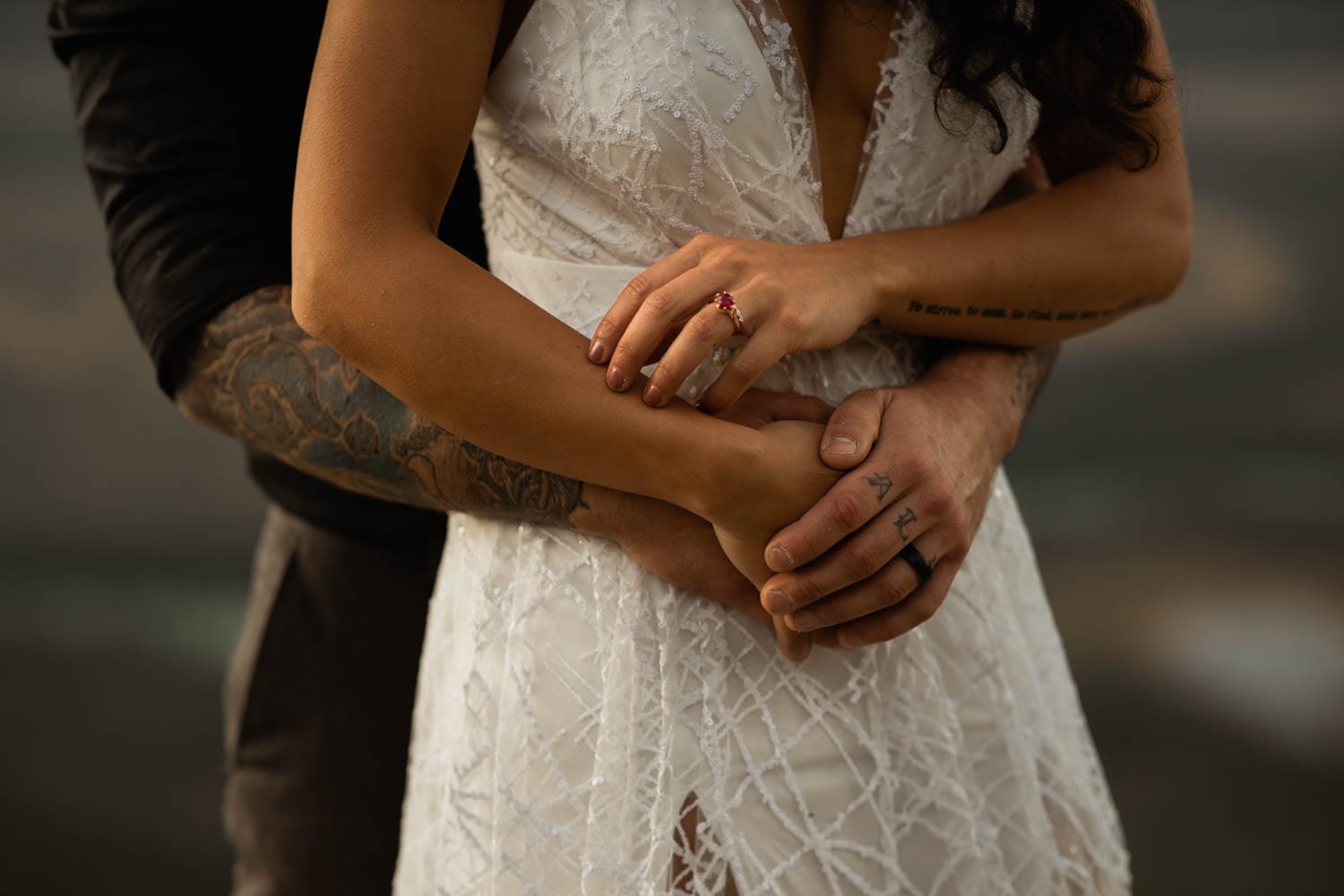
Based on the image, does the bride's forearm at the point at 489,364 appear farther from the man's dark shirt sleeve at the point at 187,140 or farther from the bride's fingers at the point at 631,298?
the man's dark shirt sleeve at the point at 187,140

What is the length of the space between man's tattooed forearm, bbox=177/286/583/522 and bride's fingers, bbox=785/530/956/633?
204mm

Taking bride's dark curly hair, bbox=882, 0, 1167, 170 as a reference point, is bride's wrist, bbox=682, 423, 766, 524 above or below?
below

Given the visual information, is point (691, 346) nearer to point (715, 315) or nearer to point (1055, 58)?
point (715, 315)

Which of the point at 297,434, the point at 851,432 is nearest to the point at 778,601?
the point at 851,432

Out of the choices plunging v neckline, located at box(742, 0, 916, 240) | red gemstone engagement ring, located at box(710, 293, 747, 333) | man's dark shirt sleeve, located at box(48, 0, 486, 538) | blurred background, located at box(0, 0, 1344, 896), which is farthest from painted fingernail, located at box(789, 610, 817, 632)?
blurred background, located at box(0, 0, 1344, 896)

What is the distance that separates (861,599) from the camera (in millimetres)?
905

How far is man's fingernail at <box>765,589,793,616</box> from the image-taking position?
0.88 metres

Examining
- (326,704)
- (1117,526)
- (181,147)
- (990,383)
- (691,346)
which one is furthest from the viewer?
(1117,526)

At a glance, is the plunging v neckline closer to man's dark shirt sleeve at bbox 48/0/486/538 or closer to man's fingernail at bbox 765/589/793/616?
man's fingernail at bbox 765/589/793/616

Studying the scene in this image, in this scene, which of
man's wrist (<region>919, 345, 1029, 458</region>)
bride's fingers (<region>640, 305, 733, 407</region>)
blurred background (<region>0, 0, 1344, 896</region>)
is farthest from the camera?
blurred background (<region>0, 0, 1344, 896</region>)

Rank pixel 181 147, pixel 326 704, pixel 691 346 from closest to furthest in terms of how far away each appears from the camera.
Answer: pixel 691 346
pixel 181 147
pixel 326 704

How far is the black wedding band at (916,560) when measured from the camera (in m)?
0.91

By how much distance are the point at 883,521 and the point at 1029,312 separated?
0.31m

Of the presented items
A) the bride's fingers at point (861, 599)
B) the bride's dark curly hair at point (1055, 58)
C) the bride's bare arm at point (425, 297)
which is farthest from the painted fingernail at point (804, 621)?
the bride's dark curly hair at point (1055, 58)
